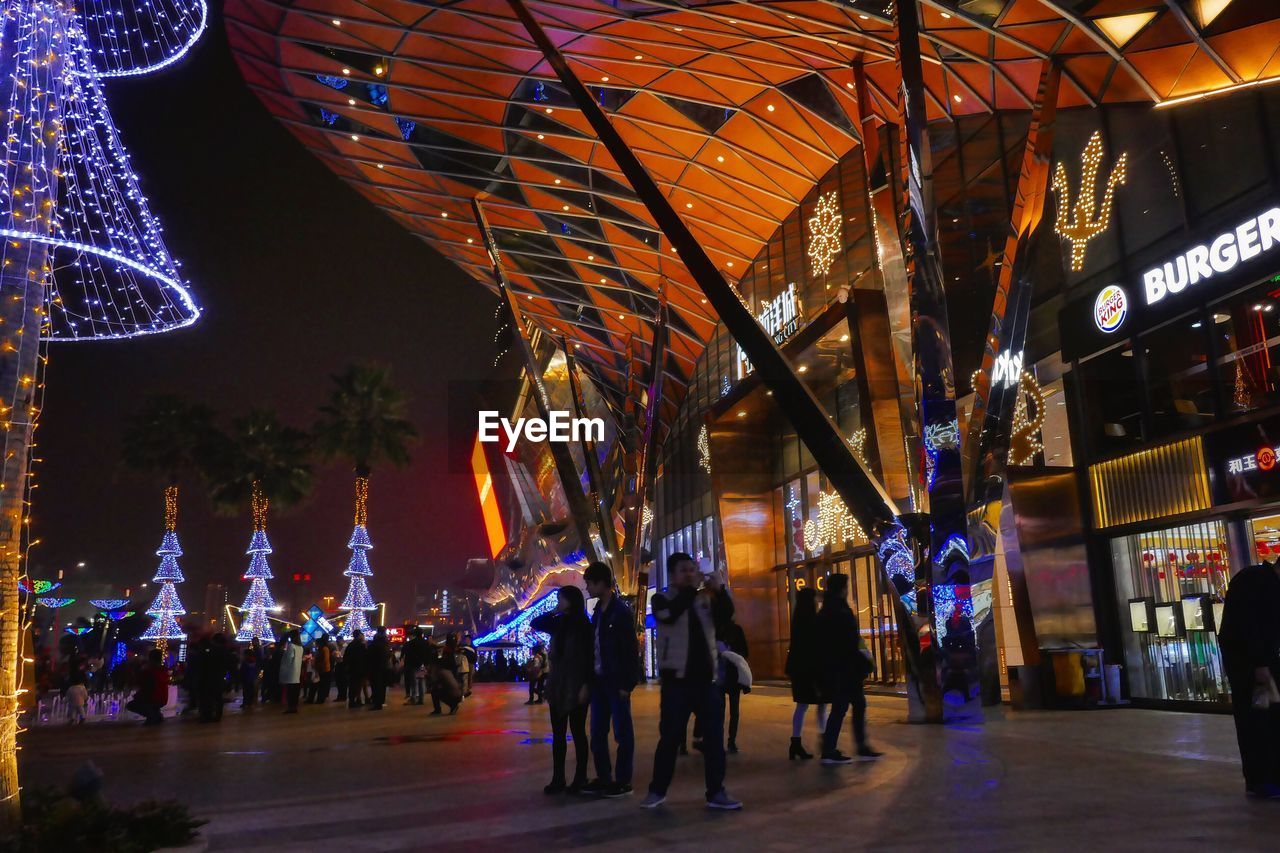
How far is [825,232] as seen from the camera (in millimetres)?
24641

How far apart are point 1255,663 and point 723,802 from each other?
344 cm

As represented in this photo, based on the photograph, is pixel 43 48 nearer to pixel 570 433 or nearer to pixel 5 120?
pixel 5 120

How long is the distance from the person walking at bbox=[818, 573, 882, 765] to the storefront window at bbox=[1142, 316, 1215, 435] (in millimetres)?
7512

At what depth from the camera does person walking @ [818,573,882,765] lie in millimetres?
8492

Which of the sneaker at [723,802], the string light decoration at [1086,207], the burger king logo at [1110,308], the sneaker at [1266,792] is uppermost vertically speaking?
the string light decoration at [1086,207]

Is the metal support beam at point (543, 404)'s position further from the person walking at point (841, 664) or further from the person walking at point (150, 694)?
the person walking at point (841, 664)

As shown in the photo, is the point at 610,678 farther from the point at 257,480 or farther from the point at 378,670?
the point at 257,480

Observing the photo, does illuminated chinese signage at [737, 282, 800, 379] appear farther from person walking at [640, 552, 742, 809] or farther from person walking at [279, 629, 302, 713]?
person walking at [640, 552, 742, 809]

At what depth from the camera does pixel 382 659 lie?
A: 20.7m

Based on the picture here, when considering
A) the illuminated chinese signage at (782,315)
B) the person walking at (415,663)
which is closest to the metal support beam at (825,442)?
the illuminated chinese signage at (782,315)

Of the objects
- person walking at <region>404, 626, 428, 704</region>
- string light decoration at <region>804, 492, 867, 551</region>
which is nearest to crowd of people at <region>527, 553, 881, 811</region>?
person walking at <region>404, 626, 428, 704</region>

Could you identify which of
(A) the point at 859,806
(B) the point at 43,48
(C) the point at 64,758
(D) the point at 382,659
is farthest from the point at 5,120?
(D) the point at 382,659

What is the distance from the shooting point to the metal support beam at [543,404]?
90.9 feet

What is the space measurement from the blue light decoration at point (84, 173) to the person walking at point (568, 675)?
162 inches
